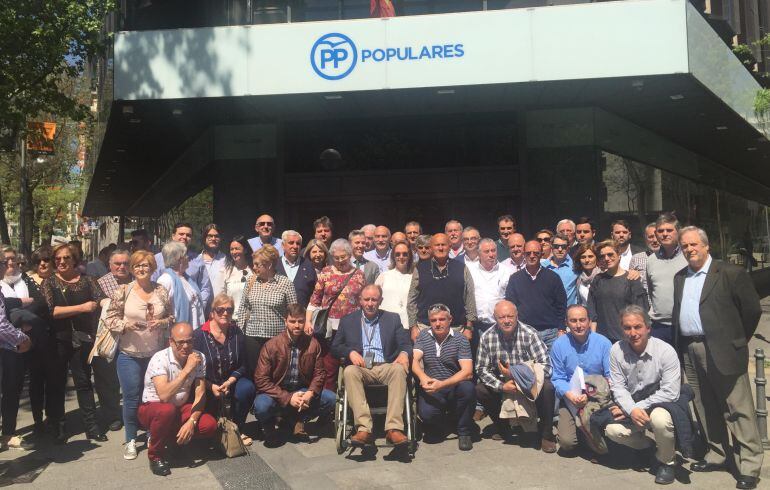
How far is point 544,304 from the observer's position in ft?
22.0

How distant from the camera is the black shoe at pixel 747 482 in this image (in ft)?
16.4

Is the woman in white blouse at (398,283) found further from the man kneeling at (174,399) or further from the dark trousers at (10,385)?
the dark trousers at (10,385)

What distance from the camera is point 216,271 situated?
7.61 metres

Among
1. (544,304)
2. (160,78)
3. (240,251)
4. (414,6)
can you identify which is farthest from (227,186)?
(544,304)

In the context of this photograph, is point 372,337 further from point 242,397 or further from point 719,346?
point 719,346

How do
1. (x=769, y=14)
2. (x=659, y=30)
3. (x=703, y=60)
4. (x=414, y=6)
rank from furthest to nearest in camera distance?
(x=769, y=14)
(x=414, y=6)
(x=703, y=60)
(x=659, y=30)

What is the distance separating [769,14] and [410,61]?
19.4 m

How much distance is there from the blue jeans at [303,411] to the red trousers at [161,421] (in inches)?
24.4

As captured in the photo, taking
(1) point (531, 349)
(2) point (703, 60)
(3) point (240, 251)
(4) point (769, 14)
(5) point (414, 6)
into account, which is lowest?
(1) point (531, 349)

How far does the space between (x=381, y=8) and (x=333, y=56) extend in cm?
174

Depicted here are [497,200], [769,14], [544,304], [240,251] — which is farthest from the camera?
[769,14]

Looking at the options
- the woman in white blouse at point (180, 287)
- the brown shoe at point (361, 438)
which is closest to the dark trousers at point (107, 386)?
the woman in white blouse at point (180, 287)

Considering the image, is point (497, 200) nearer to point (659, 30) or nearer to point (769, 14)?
point (659, 30)

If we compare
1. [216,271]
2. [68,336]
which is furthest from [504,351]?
[68,336]
